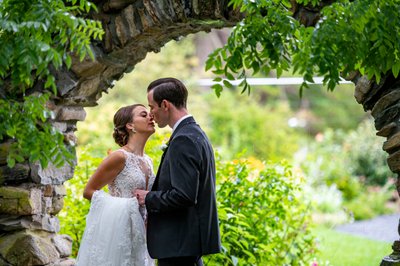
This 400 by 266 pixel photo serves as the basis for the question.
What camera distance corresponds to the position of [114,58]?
4.18 meters

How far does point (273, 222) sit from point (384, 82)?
1877 mm

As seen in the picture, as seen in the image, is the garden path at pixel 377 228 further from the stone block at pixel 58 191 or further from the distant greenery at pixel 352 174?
the stone block at pixel 58 191

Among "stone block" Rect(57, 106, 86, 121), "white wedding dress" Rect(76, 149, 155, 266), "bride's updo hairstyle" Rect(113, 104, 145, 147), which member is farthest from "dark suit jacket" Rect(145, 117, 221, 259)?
"stone block" Rect(57, 106, 86, 121)

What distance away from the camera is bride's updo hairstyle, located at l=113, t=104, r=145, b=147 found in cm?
392

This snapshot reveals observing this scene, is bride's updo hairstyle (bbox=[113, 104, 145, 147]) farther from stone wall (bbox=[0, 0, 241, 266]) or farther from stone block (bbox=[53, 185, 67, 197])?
stone block (bbox=[53, 185, 67, 197])

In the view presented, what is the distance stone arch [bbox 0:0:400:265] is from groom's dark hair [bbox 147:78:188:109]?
622mm

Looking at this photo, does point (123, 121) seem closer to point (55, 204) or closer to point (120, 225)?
point (120, 225)

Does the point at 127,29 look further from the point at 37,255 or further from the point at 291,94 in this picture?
the point at 291,94

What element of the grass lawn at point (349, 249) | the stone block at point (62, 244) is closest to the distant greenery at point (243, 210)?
the stone block at point (62, 244)

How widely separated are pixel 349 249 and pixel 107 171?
5.55m

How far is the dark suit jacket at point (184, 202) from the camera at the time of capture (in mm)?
3234

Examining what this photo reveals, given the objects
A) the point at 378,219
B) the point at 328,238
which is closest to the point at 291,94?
the point at 378,219

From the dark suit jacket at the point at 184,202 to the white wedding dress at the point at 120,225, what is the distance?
0.39 m

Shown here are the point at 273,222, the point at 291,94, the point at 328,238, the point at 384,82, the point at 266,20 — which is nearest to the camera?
the point at 266,20
